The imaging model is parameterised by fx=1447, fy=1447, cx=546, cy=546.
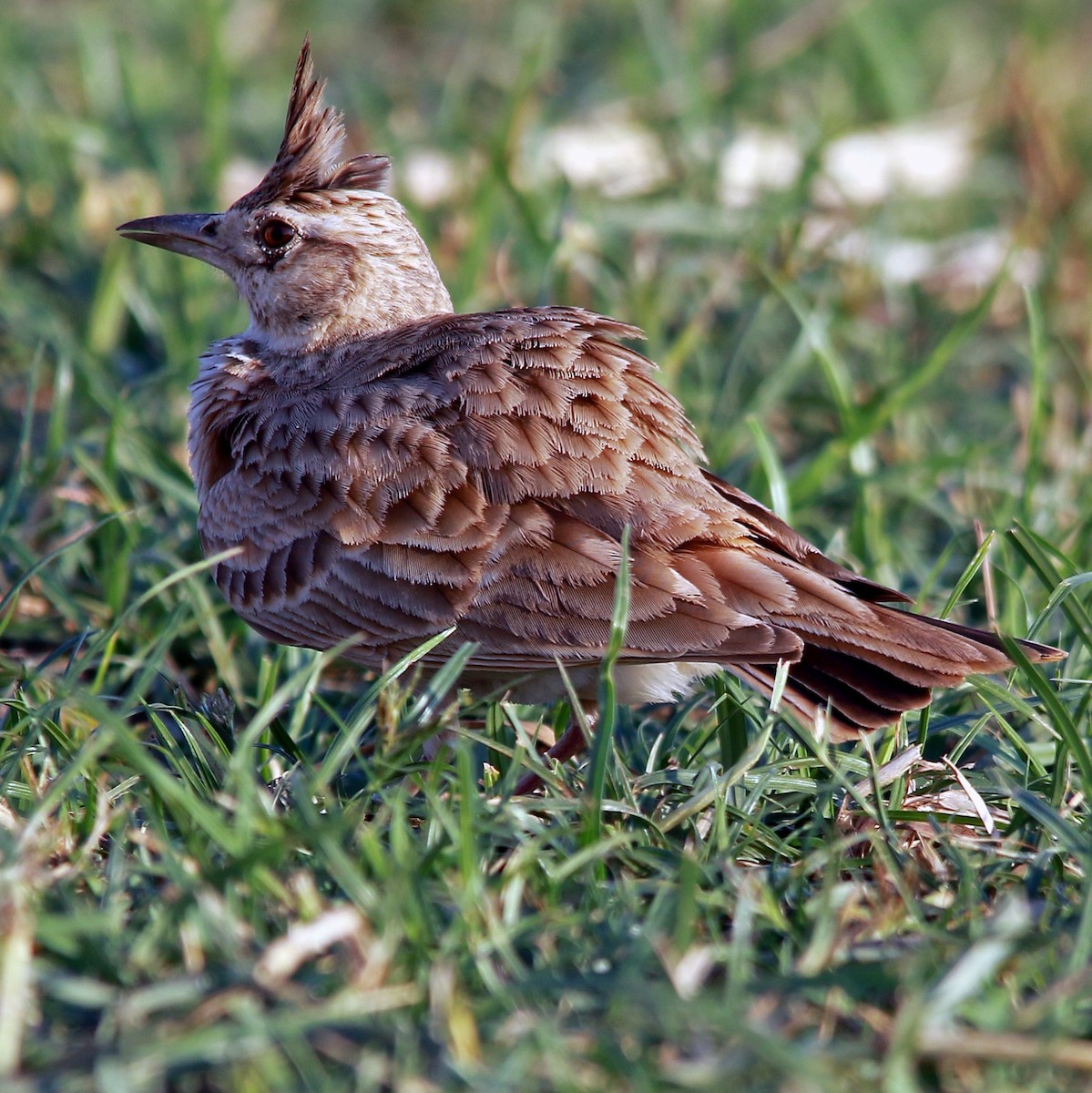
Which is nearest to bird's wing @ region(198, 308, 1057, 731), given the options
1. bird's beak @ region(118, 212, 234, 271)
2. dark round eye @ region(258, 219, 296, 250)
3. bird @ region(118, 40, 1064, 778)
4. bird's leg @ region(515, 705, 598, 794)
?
bird @ region(118, 40, 1064, 778)

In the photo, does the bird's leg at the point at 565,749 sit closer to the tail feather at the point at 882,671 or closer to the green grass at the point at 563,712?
the green grass at the point at 563,712

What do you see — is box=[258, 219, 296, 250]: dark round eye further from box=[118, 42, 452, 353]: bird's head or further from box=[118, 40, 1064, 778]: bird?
box=[118, 40, 1064, 778]: bird

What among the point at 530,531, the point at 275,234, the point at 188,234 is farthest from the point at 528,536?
the point at 188,234

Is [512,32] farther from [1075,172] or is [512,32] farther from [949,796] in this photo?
[949,796]

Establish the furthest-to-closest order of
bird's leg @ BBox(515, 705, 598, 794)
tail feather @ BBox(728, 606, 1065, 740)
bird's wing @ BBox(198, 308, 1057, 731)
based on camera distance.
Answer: bird's leg @ BBox(515, 705, 598, 794) < bird's wing @ BBox(198, 308, 1057, 731) < tail feather @ BBox(728, 606, 1065, 740)

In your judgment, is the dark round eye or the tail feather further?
the dark round eye

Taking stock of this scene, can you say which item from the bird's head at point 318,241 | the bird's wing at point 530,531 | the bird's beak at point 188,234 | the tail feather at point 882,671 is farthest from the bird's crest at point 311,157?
the tail feather at point 882,671

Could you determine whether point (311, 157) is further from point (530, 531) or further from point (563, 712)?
point (563, 712)
